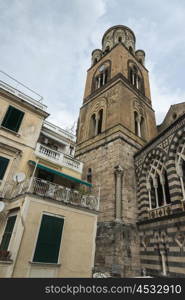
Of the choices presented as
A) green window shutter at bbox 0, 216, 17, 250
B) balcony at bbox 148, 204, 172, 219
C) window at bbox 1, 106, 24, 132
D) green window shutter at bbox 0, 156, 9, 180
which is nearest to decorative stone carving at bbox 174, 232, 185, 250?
balcony at bbox 148, 204, 172, 219

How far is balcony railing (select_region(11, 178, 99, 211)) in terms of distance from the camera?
8.84m

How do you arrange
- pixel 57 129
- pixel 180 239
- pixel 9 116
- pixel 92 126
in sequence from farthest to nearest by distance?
pixel 92 126 → pixel 57 129 → pixel 9 116 → pixel 180 239

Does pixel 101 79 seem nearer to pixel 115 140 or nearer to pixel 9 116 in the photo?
pixel 115 140

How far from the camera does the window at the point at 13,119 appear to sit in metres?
11.0

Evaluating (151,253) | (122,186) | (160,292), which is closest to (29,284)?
(160,292)

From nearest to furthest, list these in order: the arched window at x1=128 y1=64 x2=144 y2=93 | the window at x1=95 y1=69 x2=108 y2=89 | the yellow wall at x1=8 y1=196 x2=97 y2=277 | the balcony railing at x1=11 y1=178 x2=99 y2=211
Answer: the yellow wall at x1=8 y1=196 x2=97 y2=277
the balcony railing at x1=11 y1=178 x2=99 y2=211
the arched window at x1=128 y1=64 x2=144 y2=93
the window at x1=95 y1=69 x2=108 y2=89

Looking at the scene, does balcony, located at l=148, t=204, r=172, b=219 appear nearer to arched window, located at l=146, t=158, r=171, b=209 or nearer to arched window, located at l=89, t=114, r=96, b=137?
arched window, located at l=146, t=158, r=171, b=209

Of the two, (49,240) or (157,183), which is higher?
(157,183)

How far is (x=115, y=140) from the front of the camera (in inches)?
578

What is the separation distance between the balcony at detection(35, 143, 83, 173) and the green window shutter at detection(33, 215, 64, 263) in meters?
4.58

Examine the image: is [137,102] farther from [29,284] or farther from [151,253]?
[29,284]

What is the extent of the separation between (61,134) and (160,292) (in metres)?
12.5

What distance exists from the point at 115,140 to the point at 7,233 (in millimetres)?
9821

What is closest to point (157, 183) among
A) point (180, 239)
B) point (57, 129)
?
point (180, 239)
